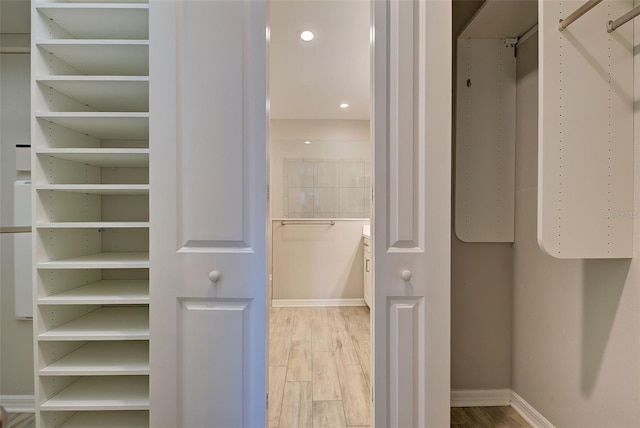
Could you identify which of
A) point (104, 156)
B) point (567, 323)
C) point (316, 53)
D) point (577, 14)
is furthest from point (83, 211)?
point (567, 323)

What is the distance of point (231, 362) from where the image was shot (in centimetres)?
117

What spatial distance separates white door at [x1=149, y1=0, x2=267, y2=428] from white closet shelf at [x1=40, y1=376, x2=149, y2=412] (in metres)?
0.18

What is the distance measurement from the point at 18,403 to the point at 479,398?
9.24 ft

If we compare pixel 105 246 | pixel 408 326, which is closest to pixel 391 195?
pixel 408 326

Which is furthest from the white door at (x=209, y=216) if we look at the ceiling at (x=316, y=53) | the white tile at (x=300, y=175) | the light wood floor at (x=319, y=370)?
the white tile at (x=300, y=175)

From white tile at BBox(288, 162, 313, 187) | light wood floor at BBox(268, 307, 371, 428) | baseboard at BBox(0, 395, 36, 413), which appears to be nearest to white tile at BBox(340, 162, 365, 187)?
white tile at BBox(288, 162, 313, 187)

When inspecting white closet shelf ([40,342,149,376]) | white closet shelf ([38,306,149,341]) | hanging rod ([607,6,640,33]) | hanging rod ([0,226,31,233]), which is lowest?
white closet shelf ([40,342,149,376])

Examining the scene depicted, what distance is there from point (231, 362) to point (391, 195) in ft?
3.25

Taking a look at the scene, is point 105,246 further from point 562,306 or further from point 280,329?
point 562,306

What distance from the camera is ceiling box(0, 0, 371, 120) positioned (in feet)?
5.79

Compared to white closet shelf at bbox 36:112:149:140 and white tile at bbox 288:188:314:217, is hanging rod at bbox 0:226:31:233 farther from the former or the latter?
white tile at bbox 288:188:314:217

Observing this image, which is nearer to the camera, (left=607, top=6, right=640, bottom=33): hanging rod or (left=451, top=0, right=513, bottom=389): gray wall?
(left=607, top=6, right=640, bottom=33): hanging rod

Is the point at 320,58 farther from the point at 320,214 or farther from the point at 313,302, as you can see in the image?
the point at 313,302

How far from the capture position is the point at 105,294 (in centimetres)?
128
